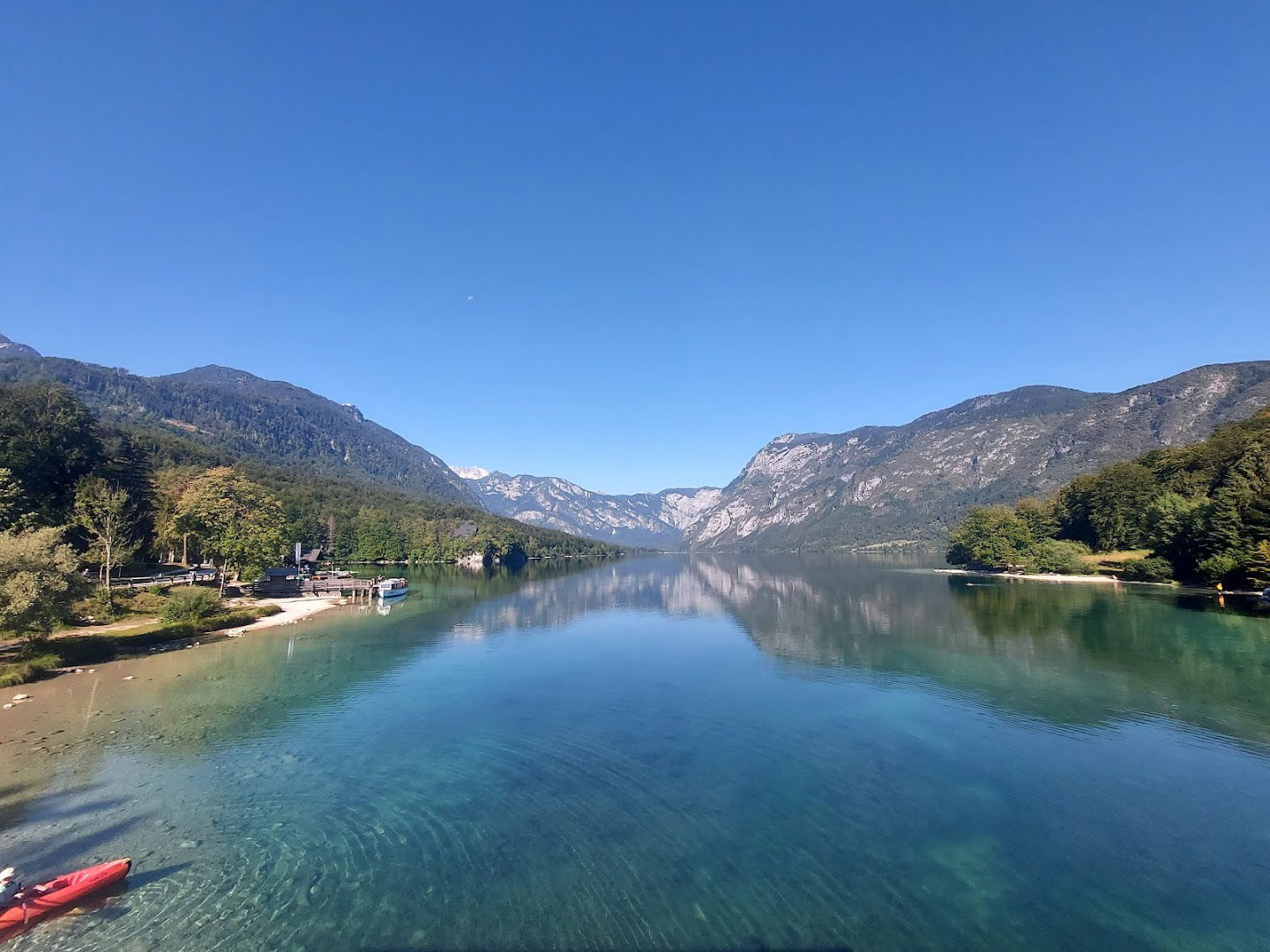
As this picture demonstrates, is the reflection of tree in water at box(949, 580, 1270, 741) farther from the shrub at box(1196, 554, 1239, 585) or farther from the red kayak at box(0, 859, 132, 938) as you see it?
the red kayak at box(0, 859, 132, 938)

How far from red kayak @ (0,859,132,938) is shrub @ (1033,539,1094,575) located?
14130 cm

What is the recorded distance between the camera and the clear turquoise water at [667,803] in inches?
623

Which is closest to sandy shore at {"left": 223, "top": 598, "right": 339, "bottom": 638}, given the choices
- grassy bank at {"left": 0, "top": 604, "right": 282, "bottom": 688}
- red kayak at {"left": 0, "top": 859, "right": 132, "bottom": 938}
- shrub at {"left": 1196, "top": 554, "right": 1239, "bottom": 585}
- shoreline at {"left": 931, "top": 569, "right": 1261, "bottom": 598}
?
grassy bank at {"left": 0, "top": 604, "right": 282, "bottom": 688}

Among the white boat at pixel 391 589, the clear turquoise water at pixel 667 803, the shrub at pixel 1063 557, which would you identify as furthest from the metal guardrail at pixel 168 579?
the shrub at pixel 1063 557

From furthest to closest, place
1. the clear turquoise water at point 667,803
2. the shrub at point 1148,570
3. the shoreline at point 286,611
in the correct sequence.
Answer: the shrub at point 1148,570 < the shoreline at point 286,611 < the clear turquoise water at point 667,803

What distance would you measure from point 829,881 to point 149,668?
5001cm

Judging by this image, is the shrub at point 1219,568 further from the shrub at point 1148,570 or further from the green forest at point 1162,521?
the shrub at point 1148,570

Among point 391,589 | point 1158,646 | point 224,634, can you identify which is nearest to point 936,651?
point 1158,646

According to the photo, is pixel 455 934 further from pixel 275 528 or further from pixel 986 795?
pixel 275 528

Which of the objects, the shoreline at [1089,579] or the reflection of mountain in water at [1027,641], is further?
the shoreline at [1089,579]

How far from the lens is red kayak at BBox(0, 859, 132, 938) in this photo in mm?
15055

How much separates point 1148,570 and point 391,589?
413 ft

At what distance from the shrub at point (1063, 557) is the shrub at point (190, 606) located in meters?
141

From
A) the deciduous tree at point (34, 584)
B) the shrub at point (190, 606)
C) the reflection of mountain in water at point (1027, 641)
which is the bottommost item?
the reflection of mountain in water at point (1027, 641)
